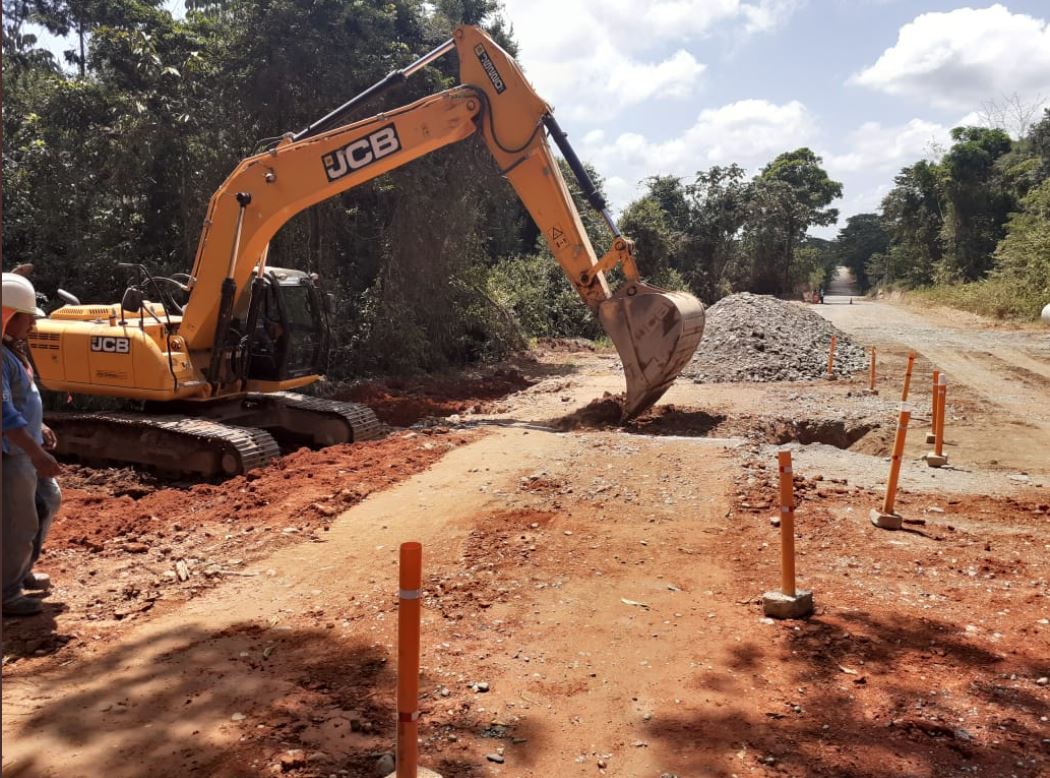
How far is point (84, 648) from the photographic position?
4578mm

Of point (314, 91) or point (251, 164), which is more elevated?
point (314, 91)

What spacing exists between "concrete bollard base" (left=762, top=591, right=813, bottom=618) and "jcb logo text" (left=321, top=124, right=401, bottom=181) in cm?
718

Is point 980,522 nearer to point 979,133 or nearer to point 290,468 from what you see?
point 290,468

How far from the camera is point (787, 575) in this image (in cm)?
501

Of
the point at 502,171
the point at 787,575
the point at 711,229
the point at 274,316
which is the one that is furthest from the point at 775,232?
the point at 787,575

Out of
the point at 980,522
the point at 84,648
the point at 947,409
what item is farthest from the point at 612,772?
the point at 947,409

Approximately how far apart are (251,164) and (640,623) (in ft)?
24.5

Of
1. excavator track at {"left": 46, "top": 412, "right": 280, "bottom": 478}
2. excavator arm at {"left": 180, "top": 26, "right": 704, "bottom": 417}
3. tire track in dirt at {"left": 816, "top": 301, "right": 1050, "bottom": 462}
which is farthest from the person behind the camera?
tire track in dirt at {"left": 816, "top": 301, "right": 1050, "bottom": 462}

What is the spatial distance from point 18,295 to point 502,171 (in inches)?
280

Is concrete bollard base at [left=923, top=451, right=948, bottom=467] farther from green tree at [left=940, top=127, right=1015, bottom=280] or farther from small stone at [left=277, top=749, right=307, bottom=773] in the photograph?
green tree at [left=940, top=127, right=1015, bottom=280]

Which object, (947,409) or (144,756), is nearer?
(144,756)

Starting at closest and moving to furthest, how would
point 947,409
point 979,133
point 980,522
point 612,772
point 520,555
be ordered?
point 612,772 < point 520,555 < point 980,522 < point 947,409 < point 979,133

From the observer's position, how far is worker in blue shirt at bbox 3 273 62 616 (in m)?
4.56

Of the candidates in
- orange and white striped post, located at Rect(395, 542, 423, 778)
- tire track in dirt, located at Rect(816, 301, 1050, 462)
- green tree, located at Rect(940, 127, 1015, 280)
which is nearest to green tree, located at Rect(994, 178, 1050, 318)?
tire track in dirt, located at Rect(816, 301, 1050, 462)
